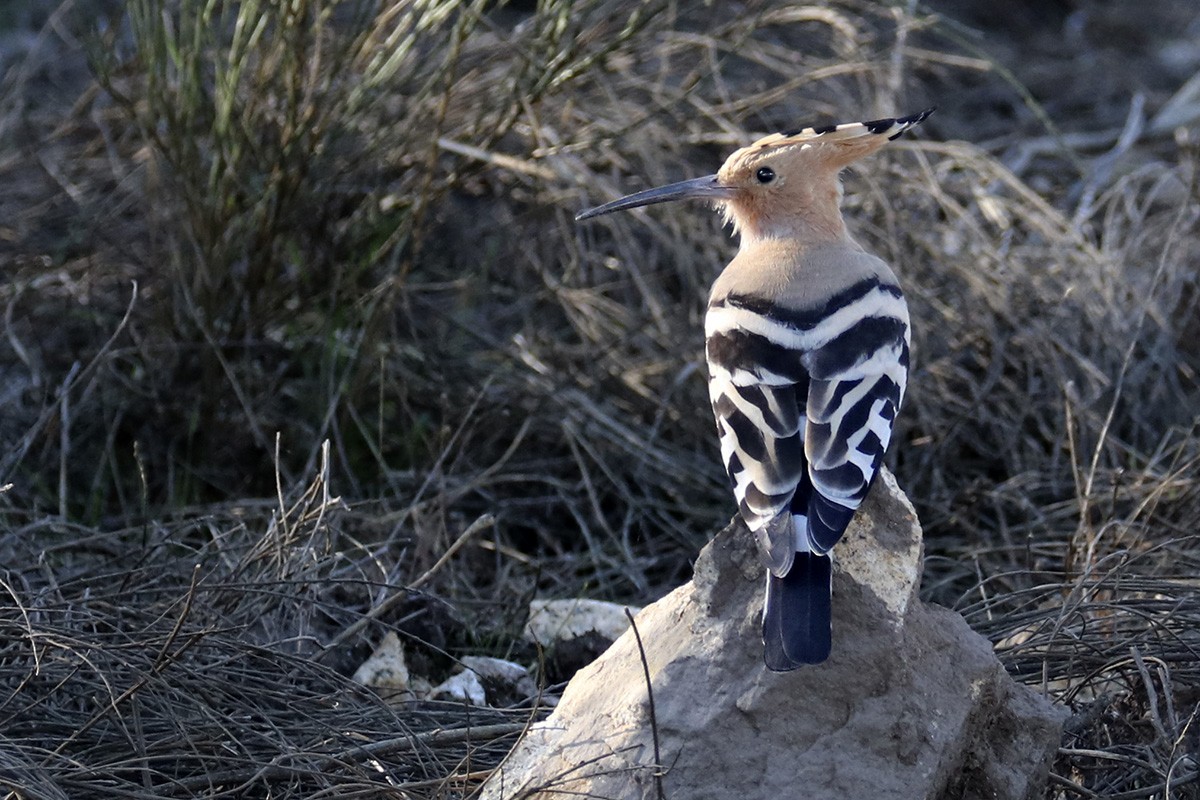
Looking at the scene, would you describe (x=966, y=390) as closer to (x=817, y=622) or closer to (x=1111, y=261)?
(x=1111, y=261)

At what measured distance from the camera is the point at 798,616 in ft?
6.91

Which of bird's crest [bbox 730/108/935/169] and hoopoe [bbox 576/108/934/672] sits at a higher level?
bird's crest [bbox 730/108/935/169]

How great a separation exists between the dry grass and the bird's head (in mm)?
783

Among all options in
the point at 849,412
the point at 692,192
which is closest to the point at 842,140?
the point at 692,192

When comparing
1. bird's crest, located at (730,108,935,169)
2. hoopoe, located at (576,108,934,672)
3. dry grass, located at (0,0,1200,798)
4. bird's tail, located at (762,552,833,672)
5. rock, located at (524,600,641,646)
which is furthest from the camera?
dry grass, located at (0,0,1200,798)

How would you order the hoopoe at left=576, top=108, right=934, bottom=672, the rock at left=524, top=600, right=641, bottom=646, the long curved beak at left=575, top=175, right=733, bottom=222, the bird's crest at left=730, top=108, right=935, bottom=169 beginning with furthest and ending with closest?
the rock at left=524, top=600, right=641, bottom=646
the long curved beak at left=575, top=175, right=733, bottom=222
the bird's crest at left=730, top=108, right=935, bottom=169
the hoopoe at left=576, top=108, right=934, bottom=672

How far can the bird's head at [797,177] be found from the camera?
2998 millimetres

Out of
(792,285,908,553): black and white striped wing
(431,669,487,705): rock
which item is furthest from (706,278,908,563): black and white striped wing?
(431,669,487,705): rock

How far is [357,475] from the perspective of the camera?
415 centimetres

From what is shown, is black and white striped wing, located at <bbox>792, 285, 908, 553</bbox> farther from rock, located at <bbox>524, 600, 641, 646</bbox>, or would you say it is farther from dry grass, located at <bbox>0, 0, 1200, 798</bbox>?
rock, located at <bbox>524, 600, 641, 646</bbox>

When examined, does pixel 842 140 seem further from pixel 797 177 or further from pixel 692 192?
pixel 692 192

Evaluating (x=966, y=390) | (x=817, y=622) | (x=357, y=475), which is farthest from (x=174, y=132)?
(x=817, y=622)

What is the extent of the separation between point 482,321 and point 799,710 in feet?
8.91

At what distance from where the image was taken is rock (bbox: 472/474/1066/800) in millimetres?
2100
